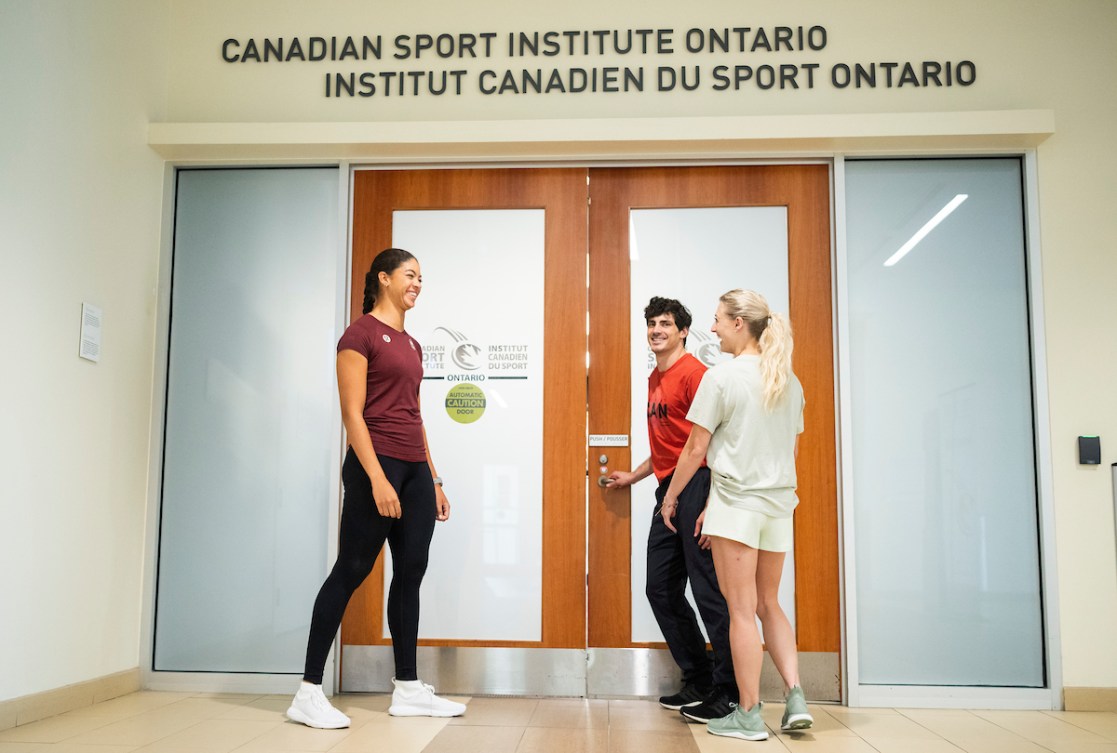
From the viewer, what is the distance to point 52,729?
3.41 m

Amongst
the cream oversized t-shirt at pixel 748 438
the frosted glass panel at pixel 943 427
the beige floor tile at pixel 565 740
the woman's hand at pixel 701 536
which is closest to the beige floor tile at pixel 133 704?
the beige floor tile at pixel 565 740

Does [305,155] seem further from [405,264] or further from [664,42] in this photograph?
[664,42]

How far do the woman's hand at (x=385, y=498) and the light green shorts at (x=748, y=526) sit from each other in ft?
3.57

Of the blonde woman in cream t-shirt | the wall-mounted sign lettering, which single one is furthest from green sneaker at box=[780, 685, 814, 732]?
the wall-mounted sign lettering

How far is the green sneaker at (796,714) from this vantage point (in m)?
3.27

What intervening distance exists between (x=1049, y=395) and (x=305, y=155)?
3.51m

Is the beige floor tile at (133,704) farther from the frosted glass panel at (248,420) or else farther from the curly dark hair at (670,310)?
the curly dark hair at (670,310)

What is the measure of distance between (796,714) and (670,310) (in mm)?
1595

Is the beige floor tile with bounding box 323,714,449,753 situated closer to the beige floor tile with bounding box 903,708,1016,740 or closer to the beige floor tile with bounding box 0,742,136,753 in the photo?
the beige floor tile with bounding box 0,742,136,753

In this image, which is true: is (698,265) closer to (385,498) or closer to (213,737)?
(385,498)

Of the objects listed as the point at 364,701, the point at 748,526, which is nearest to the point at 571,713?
the point at 364,701

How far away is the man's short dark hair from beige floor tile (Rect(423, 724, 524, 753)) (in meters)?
1.69

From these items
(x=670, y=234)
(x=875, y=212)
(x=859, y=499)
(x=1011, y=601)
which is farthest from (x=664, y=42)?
(x=1011, y=601)

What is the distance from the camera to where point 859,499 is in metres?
4.23
